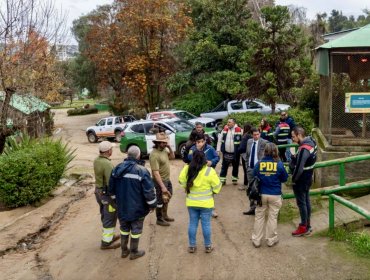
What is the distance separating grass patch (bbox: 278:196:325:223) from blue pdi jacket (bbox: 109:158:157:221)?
2822 millimetres

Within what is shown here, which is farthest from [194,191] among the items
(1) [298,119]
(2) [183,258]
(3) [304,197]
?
(1) [298,119]

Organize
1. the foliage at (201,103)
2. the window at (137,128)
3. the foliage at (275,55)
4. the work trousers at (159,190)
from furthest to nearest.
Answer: the foliage at (201,103)
the foliage at (275,55)
the window at (137,128)
the work trousers at (159,190)

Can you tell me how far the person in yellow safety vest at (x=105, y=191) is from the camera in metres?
6.66

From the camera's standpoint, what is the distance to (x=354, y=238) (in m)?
6.23

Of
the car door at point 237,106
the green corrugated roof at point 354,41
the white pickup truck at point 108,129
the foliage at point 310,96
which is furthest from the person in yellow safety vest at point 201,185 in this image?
the white pickup truck at point 108,129

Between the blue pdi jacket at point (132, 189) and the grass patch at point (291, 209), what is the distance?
111 inches

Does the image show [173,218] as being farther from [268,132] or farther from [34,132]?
[34,132]

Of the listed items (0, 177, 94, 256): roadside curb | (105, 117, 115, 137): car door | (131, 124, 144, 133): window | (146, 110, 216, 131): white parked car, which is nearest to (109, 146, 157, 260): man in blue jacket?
(0, 177, 94, 256): roadside curb

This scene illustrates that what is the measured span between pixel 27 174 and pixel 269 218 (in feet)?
19.3

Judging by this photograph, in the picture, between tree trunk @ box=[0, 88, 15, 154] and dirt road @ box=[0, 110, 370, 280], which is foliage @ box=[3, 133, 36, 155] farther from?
dirt road @ box=[0, 110, 370, 280]

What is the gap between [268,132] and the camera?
1106cm

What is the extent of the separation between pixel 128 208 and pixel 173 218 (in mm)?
2386

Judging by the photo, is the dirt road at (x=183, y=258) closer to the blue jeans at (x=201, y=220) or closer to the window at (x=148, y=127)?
the blue jeans at (x=201, y=220)

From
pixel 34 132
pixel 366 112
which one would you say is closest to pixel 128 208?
pixel 366 112
